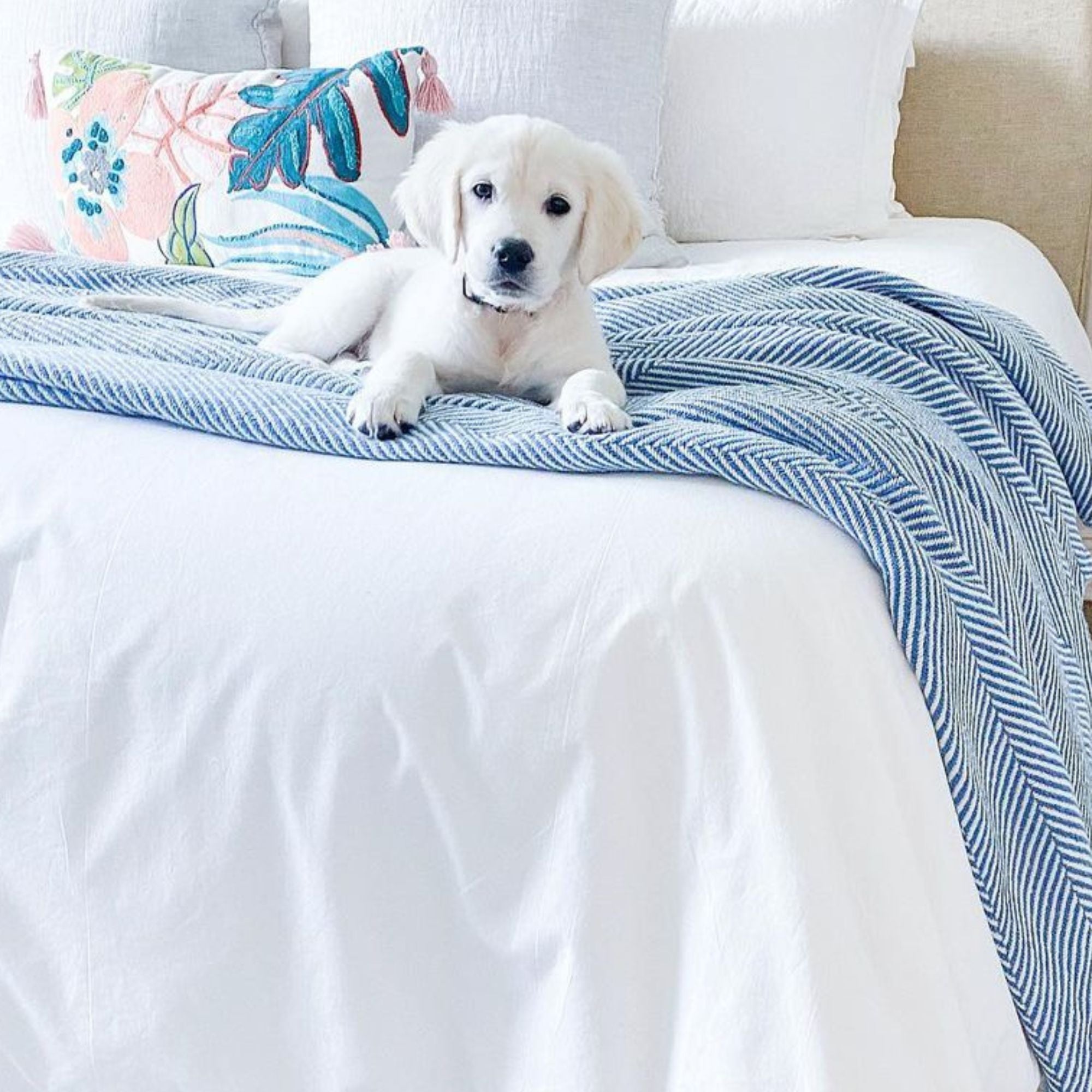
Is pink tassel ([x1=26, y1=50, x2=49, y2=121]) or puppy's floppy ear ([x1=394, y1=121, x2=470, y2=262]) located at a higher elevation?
puppy's floppy ear ([x1=394, y1=121, x2=470, y2=262])

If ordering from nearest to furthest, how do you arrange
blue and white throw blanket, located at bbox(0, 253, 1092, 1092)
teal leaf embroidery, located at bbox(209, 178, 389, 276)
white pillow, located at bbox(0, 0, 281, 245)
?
blue and white throw blanket, located at bbox(0, 253, 1092, 1092) < teal leaf embroidery, located at bbox(209, 178, 389, 276) < white pillow, located at bbox(0, 0, 281, 245)

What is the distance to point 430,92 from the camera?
7.13 ft

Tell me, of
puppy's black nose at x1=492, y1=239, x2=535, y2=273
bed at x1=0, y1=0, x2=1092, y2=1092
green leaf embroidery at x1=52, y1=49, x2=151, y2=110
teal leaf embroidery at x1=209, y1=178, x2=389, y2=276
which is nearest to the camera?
bed at x1=0, y1=0, x2=1092, y2=1092

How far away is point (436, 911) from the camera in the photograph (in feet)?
3.30

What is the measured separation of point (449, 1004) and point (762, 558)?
1.15 ft

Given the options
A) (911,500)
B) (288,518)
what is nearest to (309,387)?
(288,518)

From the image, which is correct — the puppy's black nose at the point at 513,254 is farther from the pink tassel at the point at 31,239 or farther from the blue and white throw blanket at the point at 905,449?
the pink tassel at the point at 31,239

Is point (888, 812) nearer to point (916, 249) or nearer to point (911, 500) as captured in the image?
point (911, 500)

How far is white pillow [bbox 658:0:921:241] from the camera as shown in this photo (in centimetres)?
231

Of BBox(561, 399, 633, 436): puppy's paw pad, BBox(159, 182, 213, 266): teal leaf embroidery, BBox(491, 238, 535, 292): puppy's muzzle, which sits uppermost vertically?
BBox(491, 238, 535, 292): puppy's muzzle

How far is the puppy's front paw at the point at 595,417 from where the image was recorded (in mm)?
1129

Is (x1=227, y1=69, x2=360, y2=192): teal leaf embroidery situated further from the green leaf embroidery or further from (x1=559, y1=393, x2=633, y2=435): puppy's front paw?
(x1=559, y1=393, x2=633, y2=435): puppy's front paw

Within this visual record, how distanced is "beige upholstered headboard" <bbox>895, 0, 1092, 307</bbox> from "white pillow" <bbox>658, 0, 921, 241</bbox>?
25cm

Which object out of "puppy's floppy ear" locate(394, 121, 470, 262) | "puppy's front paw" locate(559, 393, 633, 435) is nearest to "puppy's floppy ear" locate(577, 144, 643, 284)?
"puppy's floppy ear" locate(394, 121, 470, 262)
